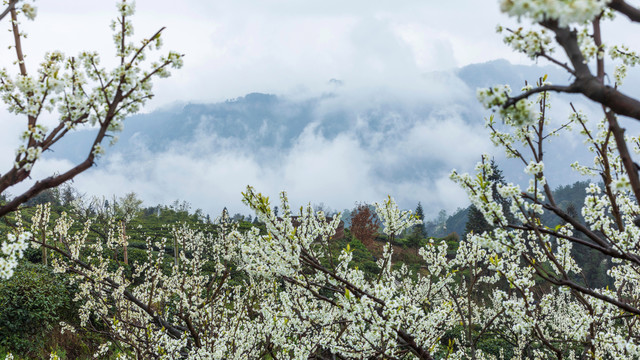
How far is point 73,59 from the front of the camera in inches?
91.6

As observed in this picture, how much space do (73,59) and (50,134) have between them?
2.07 feet

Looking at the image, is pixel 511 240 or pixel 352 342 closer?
pixel 511 240

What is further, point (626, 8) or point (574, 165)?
point (574, 165)

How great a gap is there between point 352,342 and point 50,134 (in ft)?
11.1

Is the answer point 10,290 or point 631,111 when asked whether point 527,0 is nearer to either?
point 631,111

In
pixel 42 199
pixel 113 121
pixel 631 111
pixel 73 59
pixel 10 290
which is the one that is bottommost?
pixel 631 111

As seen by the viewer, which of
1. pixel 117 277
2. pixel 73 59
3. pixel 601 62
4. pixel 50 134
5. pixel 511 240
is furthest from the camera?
pixel 117 277

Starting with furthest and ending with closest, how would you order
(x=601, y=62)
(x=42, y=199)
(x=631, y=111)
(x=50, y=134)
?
(x=42, y=199), (x=50, y=134), (x=601, y=62), (x=631, y=111)

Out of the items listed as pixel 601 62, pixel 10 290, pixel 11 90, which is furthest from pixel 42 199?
pixel 601 62

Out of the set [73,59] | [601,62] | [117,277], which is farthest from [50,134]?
[117,277]

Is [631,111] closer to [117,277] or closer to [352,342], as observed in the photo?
[352,342]

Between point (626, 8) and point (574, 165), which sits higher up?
point (574, 165)

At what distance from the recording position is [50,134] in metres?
2.01

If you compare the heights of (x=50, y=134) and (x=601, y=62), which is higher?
(x=601, y=62)
